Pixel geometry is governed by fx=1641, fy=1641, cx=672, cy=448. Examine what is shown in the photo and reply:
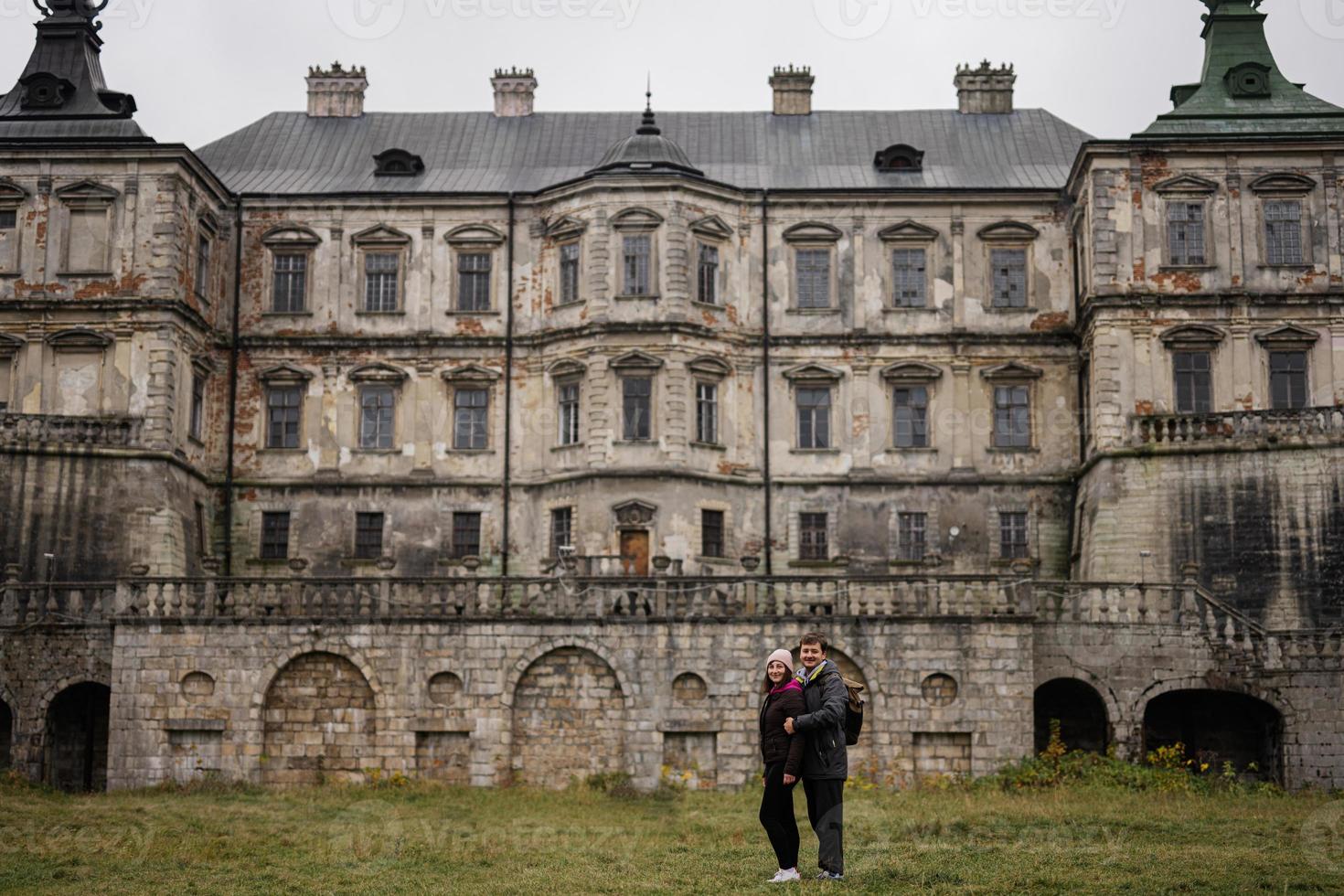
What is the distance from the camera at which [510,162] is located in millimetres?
46156

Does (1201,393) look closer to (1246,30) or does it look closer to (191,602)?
(1246,30)

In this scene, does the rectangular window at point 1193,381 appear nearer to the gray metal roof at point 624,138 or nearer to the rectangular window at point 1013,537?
the rectangular window at point 1013,537

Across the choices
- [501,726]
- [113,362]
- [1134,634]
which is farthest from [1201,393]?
[113,362]

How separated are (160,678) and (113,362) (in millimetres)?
11239

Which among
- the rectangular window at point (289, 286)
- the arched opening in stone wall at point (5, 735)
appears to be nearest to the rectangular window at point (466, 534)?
the rectangular window at point (289, 286)

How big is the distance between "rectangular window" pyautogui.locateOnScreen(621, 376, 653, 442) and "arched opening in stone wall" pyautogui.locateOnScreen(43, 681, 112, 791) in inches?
551

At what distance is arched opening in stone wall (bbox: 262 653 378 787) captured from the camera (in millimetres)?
31281

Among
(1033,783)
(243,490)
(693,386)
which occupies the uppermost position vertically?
(693,386)

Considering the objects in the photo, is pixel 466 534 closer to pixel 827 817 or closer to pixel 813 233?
pixel 813 233

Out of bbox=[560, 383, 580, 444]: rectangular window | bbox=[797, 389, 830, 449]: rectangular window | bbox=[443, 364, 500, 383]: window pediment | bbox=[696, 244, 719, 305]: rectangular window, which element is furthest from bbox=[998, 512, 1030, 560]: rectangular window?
bbox=[443, 364, 500, 383]: window pediment

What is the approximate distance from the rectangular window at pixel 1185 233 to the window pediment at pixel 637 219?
12715mm

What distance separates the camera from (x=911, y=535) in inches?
1661

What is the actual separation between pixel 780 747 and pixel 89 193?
30145 millimetres

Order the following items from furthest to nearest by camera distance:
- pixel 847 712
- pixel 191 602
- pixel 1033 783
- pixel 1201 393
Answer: pixel 1201 393 < pixel 191 602 < pixel 1033 783 < pixel 847 712
